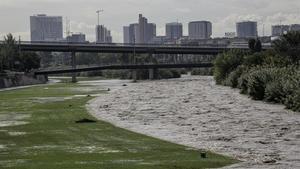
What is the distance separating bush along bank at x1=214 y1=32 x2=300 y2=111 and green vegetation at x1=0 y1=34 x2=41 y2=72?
60.9m

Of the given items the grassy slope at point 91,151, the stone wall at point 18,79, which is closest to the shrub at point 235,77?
the stone wall at point 18,79

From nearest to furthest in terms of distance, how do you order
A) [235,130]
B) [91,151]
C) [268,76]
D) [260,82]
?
[91,151] < [235,130] < [268,76] < [260,82]

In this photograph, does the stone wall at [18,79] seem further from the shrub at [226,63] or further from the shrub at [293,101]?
the shrub at [293,101]

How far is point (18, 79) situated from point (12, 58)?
16.5 metres

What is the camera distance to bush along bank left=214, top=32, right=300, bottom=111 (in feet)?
204

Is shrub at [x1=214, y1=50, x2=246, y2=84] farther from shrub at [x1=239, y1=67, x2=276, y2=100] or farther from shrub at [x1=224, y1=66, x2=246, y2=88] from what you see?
shrub at [x1=239, y1=67, x2=276, y2=100]

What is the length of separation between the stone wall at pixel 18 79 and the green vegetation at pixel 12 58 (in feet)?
13.3

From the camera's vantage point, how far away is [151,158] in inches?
992

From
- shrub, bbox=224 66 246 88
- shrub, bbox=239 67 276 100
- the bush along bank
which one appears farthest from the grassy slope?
shrub, bbox=224 66 246 88

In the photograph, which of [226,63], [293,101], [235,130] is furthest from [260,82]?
[226,63]

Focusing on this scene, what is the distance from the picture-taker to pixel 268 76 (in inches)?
3031

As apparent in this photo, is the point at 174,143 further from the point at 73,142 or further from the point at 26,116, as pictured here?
the point at 26,116

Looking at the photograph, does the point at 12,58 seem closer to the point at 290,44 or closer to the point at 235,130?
the point at 290,44

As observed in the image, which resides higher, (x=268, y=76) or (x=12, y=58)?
(x=12, y=58)
